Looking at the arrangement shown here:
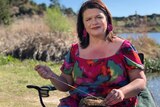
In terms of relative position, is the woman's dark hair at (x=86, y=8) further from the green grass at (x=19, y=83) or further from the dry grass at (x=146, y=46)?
the dry grass at (x=146, y=46)

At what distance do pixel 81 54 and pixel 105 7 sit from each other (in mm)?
464

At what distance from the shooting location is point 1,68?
41.0 feet

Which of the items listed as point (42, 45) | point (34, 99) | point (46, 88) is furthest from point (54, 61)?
point (46, 88)

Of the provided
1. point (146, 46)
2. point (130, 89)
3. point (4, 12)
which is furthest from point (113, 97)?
point (4, 12)

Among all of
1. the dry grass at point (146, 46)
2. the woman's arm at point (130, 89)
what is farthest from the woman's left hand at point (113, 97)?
the dry grass at point (146, 46)

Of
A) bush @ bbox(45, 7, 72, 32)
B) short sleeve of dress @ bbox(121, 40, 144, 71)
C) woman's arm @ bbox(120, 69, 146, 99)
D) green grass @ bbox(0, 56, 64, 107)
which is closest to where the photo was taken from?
woman's arm @ bbox(120, 69, 146, 99)

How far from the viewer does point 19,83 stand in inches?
385

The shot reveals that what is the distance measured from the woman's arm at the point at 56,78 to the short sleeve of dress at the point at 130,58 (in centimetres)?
62

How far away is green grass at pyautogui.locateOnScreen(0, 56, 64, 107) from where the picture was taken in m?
7.79

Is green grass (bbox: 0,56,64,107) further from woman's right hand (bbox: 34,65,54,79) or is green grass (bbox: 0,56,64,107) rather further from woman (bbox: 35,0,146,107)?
woman (bbox: 35,0,146,107)

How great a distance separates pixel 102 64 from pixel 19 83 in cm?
632

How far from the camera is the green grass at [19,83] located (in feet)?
25.5

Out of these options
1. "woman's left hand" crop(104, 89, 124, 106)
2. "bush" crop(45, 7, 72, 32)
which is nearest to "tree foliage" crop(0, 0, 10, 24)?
"bush" crop(45, 7, 72, 32)

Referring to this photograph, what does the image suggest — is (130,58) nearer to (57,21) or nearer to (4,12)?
(57,21)
